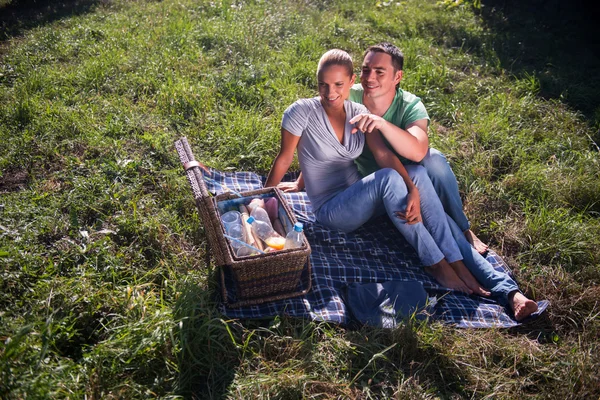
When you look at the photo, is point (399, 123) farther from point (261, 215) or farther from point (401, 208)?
point (261, 215)

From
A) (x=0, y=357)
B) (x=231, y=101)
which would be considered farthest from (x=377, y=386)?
(x=231, y=101)

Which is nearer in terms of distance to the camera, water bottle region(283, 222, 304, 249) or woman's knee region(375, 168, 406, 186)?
water bottle region(283, 222, 304, 249)

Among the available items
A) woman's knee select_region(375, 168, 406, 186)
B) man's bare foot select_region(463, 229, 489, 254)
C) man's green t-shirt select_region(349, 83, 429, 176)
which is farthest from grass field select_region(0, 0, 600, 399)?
man's green t-shirt select_region(349, 83, 429, 176)

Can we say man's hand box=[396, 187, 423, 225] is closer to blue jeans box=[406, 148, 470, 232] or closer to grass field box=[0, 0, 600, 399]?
blue jeans box=[406, 148, 470, 232]

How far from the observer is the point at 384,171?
3.16 m

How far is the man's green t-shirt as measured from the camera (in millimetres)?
3525

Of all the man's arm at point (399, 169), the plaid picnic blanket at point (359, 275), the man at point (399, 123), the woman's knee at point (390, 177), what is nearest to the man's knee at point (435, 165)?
the man at point (399, 123)

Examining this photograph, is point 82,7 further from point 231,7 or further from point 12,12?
point 231,7

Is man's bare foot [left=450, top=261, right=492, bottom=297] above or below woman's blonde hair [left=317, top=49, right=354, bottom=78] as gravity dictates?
below

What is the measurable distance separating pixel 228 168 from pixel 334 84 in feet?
5.47

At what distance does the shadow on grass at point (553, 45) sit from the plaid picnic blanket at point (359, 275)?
3309mm

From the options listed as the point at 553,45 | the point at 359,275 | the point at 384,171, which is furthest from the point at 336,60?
the point at 553,45

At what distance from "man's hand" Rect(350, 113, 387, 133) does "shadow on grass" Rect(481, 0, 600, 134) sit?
3.56 meters

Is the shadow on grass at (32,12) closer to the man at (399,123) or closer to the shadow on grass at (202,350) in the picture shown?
the man at (399,123)
